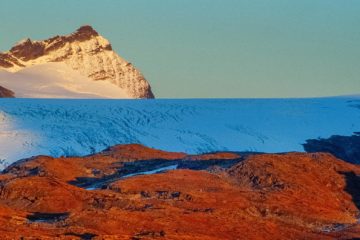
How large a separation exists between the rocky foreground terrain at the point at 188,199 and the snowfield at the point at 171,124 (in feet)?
70.5

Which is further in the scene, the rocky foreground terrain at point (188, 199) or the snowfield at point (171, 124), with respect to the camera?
the snowfield at point (171, 124)

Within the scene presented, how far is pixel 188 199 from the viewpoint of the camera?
164 feet

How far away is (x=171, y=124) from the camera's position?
101m

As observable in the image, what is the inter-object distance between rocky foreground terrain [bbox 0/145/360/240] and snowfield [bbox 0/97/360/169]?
21.5 m

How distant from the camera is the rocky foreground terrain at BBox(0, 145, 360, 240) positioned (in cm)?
3997

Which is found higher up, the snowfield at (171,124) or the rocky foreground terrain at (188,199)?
the snowfield at (171,124)

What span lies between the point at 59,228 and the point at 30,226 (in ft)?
3.19

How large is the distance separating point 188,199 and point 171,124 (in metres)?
51.0

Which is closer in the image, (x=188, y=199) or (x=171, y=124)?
(x=188, y=199)

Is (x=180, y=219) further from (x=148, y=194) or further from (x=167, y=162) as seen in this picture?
(x=167, y=162)

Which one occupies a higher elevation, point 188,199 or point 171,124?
point 171,124

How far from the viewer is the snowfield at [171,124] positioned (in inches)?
3597

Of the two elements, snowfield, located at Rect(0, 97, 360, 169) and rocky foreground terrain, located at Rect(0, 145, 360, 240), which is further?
snowfield, located at Rect(0, 97, 360, 169)

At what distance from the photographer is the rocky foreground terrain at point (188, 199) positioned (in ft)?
131
